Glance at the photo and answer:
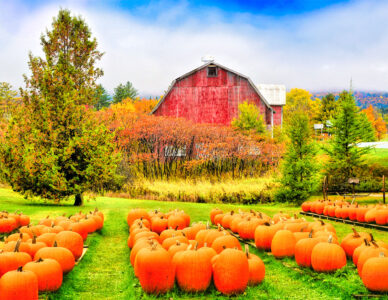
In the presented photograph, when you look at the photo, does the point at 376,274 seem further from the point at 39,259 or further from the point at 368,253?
the point at 39,259

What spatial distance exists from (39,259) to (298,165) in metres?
10.6

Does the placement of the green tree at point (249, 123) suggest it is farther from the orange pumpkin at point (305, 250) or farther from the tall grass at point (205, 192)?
the orange pumpkin at point (305, 250)

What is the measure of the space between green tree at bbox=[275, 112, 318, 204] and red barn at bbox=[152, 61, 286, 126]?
17185 millimetres

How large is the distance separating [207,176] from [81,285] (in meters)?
12.2

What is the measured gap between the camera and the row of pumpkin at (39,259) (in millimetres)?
4090

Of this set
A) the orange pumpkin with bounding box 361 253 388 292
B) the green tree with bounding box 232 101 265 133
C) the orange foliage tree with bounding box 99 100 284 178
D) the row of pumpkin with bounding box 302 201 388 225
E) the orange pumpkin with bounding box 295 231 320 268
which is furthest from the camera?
the green tree with bounding box 232 101 265 133

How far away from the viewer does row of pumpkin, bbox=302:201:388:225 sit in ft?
28.2

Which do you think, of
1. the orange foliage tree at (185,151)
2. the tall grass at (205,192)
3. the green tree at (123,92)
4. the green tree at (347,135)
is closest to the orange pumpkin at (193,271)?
the tall grass at (205,192)

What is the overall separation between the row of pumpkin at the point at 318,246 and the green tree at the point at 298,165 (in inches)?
266

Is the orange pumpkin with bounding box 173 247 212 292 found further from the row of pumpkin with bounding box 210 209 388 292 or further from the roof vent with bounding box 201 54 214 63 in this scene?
the roof vent with bounding box 201 54 214 63

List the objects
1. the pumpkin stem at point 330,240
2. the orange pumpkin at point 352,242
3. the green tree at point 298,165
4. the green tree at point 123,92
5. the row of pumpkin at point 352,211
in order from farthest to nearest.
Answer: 1. the green tree at point 123,92
2. the green tree at point 298,165
3. the row of pumpkin at point 352,211
4. the orange pumpkin at point 352,242
5. the pumpkin stem at point 330,240

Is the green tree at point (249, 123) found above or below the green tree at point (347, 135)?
above

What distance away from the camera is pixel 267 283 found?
502 centimetres

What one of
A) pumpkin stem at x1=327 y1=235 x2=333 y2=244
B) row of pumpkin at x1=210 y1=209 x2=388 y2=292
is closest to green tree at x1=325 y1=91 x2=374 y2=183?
row of pumpkin at x1=210 y1=209 x2=388 y2=292
